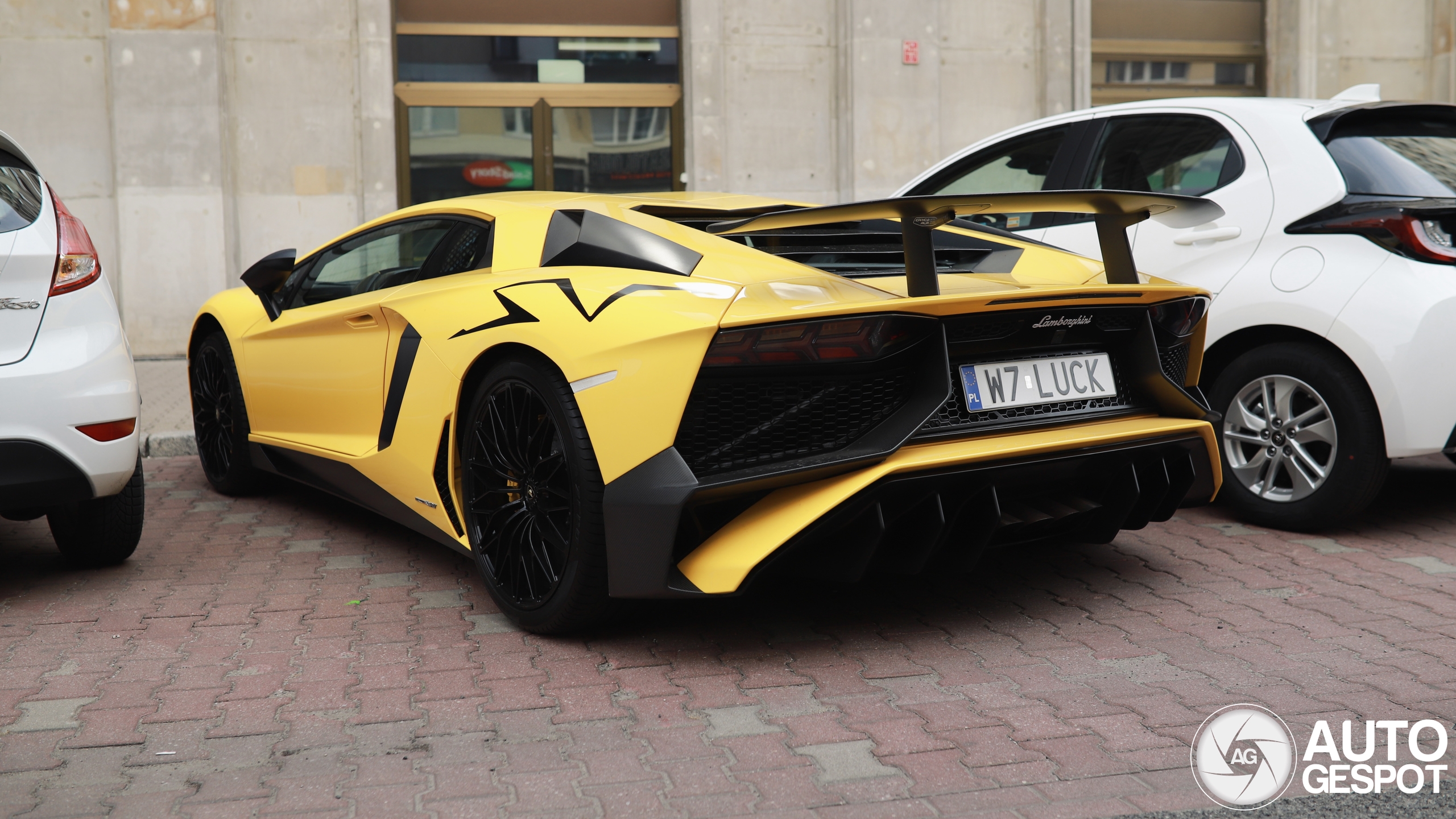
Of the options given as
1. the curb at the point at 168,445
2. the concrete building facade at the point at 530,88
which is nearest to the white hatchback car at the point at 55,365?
the curb at the point at 168,445

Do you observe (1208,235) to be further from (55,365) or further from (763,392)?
(55,365)

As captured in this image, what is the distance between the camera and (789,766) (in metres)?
2.54

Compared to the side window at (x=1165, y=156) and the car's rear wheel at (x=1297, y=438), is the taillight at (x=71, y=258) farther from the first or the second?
the car's rear wheel at (x=1297, y=438)

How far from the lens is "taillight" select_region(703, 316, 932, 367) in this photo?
2875 mm

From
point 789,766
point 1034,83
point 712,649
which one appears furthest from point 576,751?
point 1034,83

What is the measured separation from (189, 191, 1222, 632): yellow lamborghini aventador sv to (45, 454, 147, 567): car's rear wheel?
2.77 ft

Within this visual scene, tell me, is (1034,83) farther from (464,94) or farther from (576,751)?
(576,751)

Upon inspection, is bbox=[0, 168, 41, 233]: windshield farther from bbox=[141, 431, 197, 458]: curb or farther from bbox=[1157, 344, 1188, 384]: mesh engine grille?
bbox=[1157, 344, 1188, 384]: mesh engine grille

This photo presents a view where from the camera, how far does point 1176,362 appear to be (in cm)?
373

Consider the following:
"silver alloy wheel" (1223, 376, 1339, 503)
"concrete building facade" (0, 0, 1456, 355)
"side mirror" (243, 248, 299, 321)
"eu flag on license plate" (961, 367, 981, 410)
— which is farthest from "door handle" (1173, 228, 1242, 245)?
"concrete building facade" (0, 0, 1456, 355)

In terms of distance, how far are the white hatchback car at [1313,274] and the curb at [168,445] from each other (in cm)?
482

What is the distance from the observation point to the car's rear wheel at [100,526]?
4148mm

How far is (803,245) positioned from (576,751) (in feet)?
5.58

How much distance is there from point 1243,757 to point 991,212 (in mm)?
1403
